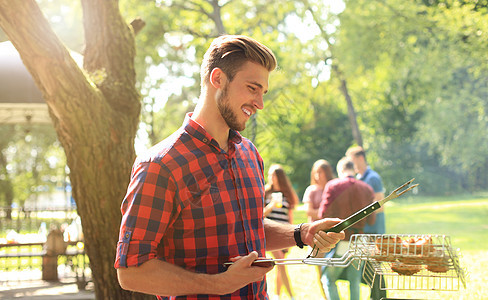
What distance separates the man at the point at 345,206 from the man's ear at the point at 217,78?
414 cm

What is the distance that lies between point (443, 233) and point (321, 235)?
21934 mm

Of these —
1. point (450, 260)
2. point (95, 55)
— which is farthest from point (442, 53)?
point (450, 260)

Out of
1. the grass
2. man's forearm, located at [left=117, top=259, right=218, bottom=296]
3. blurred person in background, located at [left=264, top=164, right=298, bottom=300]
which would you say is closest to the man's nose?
man's forearm, located at [left=117, top=259, right=218, bottom=296]

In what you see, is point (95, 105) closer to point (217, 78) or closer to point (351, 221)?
point (217, 78)

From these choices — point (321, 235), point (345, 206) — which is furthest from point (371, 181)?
point (321, 235)

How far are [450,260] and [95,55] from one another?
12.4ft

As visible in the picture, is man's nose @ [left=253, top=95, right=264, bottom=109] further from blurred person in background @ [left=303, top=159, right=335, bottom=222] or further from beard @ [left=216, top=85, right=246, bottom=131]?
blurred person in background @ [left=303, top=159, right=335, bottom=222]

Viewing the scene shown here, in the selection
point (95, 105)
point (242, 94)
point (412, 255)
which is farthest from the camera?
point (95, 105)

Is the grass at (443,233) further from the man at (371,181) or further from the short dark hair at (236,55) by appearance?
the short dark hair at (236,55)

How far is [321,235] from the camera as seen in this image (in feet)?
7.73

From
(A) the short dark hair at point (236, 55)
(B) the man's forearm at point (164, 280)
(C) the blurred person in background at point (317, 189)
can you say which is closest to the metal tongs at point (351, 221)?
(B) the man's forearm at point (164, 280)

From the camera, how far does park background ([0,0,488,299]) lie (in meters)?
4.86

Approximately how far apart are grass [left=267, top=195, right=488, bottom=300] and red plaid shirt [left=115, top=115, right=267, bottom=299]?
1003 millimetres

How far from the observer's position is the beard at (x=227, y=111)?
231 cm
